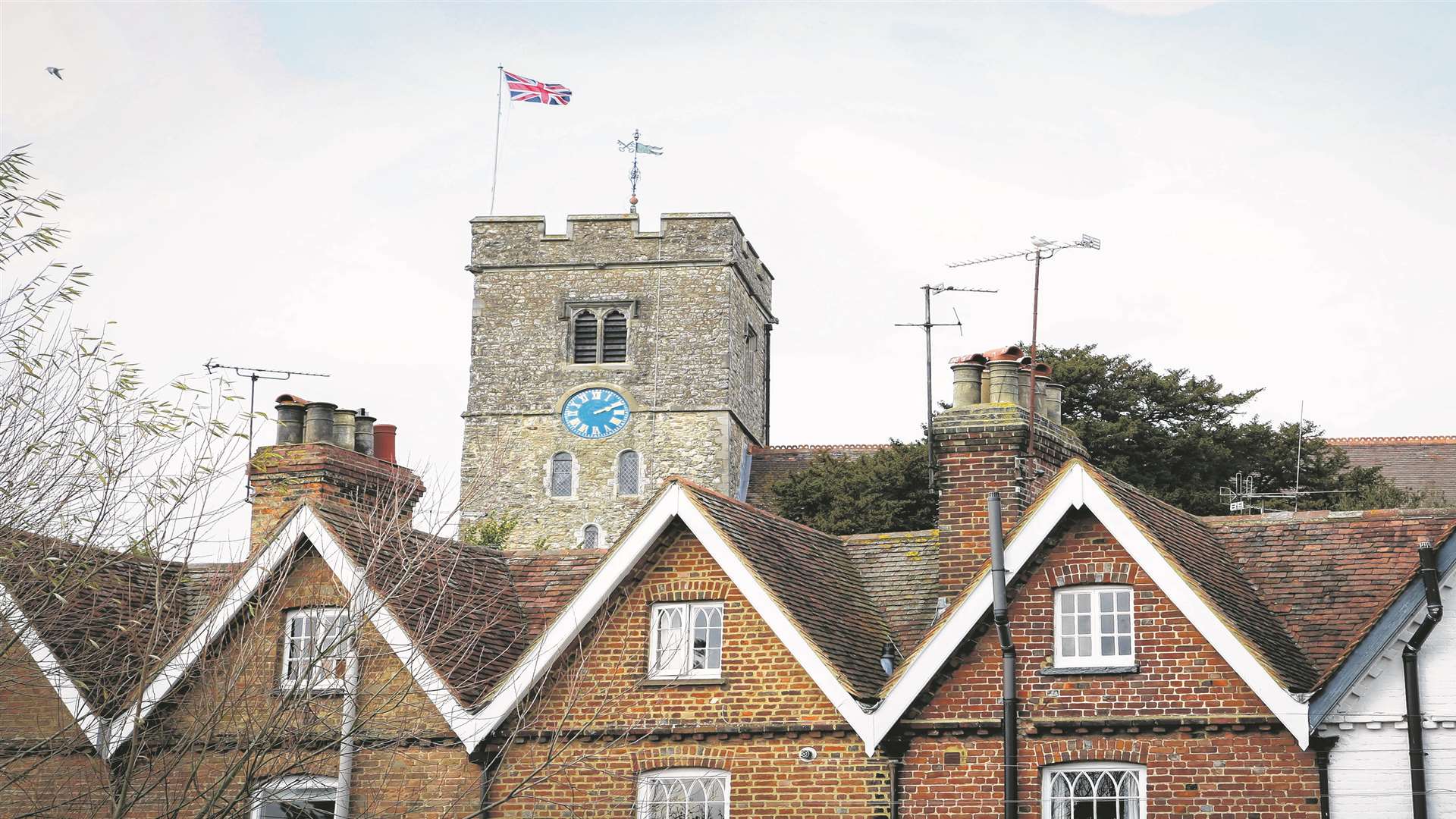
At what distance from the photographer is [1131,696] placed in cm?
1839

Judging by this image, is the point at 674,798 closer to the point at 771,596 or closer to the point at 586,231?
the point at 771,596

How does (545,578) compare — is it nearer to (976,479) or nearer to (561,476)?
(976,479)

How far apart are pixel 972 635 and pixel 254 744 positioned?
6.66m

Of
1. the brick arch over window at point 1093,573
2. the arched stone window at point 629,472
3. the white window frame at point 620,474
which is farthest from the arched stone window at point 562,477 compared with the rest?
the brick arch over window at point 1093,573

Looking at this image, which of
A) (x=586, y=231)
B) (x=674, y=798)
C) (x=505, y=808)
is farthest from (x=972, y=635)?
(x=586, y=231)

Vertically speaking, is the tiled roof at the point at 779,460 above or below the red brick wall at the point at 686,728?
above

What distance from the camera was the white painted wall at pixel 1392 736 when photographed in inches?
684

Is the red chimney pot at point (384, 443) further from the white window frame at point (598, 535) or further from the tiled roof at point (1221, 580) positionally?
the white window frame at point (598, 535)

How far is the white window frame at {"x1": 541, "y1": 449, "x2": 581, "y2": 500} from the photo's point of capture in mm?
68500

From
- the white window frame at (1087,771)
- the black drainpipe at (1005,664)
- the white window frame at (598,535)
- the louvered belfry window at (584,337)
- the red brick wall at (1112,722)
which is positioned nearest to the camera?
the red brick wall at (1112,722)

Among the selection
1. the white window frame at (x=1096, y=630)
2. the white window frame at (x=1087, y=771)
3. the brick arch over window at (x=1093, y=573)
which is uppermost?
the brick arch over window at (x=1093, y=573)

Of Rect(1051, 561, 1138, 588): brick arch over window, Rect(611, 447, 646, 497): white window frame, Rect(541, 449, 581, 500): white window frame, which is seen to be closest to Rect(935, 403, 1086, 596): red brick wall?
Rect(1051, 561, 1138, 588): brick arch over window

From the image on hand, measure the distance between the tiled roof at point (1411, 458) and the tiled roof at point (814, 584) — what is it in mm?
40609

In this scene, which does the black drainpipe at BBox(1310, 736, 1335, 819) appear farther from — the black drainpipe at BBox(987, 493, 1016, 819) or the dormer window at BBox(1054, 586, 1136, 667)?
the black drainpipe at BBox(987, 493, 1016, 819)
